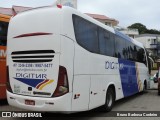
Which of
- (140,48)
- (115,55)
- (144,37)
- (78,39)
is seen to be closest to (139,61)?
(140,48)

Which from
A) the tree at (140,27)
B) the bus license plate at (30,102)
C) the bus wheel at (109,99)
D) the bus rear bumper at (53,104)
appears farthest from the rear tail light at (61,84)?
the tree at (140,27)

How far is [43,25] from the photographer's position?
7273 mm

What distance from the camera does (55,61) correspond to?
6961mm

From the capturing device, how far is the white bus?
694 centimetres

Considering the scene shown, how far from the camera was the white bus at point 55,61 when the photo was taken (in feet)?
22.8

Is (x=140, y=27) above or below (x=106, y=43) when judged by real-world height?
above

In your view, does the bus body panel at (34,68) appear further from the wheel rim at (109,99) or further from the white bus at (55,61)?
the wheel rim at (109,99)

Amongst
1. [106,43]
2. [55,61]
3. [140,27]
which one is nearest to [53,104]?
[55,61]

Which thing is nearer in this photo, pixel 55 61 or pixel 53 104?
pixel 53 104

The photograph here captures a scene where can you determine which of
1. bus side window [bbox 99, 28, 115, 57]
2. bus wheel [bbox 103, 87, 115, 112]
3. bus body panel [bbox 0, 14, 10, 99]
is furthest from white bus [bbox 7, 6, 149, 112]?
bus body panel [bbox 0, 14, 10, 99]

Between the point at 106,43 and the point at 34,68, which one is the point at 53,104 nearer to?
the point at 34,68

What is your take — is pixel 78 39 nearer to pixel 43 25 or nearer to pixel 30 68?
pixel 43 25

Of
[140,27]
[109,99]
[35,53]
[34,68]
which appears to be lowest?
[109,99]

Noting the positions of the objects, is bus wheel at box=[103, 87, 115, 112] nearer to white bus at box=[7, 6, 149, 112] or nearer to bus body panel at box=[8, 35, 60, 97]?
white bus at box=[7, 6, 149, 112]
